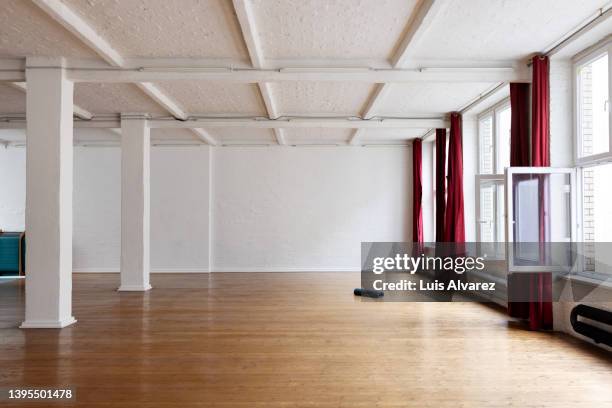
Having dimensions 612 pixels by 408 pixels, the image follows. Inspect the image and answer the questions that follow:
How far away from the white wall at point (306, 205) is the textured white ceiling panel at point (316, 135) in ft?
1.24

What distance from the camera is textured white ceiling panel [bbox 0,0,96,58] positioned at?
14.5ft

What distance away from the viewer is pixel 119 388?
3641 millimetres

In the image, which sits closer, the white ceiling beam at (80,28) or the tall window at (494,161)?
the white ceiling beam at (80,28)

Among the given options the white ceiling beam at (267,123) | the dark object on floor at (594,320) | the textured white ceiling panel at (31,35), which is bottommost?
the dark object on floor at (594,320)

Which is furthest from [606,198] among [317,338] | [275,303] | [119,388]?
[119,388]

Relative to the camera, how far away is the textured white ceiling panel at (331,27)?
4371mm

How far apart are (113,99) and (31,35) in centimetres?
265

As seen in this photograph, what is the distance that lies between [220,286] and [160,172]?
12.7ft

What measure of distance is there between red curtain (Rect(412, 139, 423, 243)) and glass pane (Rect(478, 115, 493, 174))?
8.53 ft

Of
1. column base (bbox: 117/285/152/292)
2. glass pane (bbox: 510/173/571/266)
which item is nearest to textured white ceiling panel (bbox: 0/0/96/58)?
column base (bbox: 117/285/152/292)

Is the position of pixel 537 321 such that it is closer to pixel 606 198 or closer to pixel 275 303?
pixel 606 198

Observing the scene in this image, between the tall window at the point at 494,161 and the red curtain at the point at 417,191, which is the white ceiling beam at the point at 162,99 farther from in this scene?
the red curtain at the point at 417,191

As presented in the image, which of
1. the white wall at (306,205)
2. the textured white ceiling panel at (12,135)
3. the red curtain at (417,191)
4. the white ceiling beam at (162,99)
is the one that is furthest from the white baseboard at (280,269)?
the textured white ceiling panel at (12,135)

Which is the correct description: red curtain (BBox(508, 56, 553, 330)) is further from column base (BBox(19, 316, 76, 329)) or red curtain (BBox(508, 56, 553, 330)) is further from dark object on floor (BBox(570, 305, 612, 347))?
column base (BBox(19, 316, 76, 329))
